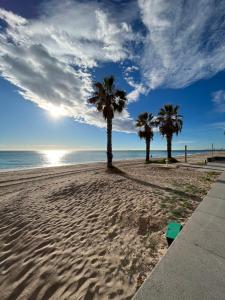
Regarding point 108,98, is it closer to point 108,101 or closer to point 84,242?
point 108,101

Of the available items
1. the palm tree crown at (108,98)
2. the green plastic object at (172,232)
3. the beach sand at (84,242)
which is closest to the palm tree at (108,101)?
the palm tree crown at (108,98)

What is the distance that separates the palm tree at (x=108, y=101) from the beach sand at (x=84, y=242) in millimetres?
11042

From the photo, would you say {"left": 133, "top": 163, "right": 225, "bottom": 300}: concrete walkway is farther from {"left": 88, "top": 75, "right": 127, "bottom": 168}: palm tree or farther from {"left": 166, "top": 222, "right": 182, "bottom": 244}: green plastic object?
{"left": 88, "top": 75, "right": 127, "bottom": 168}: palm tree

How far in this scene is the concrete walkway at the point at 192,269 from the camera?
2.13 metres

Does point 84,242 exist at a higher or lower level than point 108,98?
lower

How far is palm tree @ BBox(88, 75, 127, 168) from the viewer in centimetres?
1811

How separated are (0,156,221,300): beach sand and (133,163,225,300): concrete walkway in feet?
1.95

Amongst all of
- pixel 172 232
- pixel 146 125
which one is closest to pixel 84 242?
pixel 172 232

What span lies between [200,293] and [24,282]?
3.06m

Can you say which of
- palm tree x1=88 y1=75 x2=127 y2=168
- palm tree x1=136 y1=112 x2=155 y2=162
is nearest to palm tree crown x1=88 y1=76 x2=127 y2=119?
palm tree x1=88 y1=75 x2=127 y2=168

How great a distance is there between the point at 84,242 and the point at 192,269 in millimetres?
2588

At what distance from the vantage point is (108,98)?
60.1 ft

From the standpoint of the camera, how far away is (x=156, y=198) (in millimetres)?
7105

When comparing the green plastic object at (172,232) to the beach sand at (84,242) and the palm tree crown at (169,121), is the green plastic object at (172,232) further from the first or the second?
the palm tree crown at (169,121)
